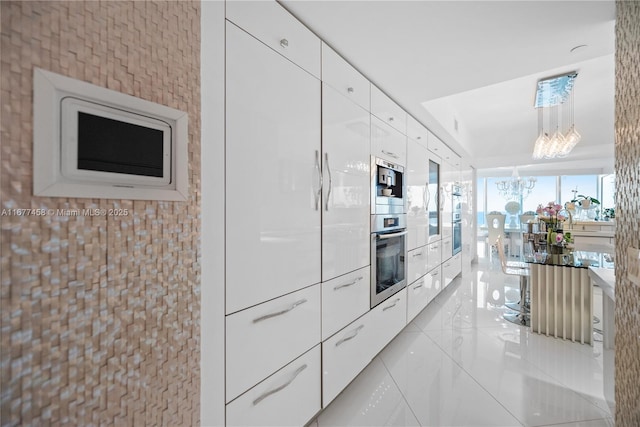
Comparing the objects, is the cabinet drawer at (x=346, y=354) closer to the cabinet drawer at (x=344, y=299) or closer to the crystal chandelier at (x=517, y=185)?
the cabinet drawer at (x=344, y=299)

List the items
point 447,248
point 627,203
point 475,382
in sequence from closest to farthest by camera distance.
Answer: point 627,203 < point 475,382 < point 447,248

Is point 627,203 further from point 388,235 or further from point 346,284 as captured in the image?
point 388,235

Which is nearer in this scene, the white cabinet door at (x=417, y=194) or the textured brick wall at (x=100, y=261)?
the textured brick wall at (x=100, y=261)

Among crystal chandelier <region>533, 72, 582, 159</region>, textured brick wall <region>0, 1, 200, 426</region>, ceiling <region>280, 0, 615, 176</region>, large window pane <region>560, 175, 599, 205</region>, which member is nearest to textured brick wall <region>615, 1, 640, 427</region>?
ceiling <region>280, 0, 615, 176</region>

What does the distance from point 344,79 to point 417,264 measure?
2.07 meters

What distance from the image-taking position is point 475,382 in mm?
2137

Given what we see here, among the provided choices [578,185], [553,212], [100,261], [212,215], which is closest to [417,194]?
[553,212]

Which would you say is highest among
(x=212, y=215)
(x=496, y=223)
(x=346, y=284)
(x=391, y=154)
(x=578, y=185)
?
(x=578, y=185)

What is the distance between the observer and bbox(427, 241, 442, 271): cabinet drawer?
358 cm

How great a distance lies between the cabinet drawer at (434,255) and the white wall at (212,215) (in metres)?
2.91

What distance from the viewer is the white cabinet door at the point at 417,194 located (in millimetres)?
2957

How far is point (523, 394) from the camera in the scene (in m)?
2.00

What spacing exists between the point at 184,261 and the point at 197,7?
90 cm

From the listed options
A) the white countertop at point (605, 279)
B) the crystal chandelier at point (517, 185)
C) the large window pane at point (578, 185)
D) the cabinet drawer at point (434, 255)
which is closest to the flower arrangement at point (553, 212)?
the white countertop at point (605, 279)
